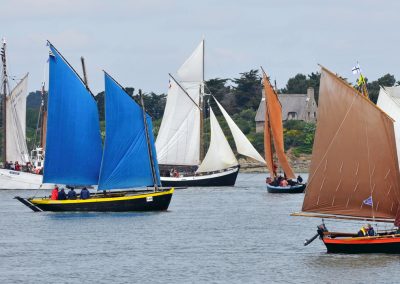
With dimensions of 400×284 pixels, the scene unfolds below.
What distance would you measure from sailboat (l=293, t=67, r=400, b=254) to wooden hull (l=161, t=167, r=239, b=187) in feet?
247

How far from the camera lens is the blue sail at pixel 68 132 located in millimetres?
93000

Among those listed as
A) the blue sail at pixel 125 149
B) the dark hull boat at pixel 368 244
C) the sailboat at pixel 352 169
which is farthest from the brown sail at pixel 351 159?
the blue sail at pixel 125 149

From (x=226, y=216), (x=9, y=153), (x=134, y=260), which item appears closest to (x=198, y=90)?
(x=9, y=153)

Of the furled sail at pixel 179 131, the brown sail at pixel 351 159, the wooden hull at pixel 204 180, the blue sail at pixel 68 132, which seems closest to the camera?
the brown sail at pixel 351 159

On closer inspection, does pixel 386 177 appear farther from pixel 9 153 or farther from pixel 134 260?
pixel 9 153

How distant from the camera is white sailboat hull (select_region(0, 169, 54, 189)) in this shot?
453 feet

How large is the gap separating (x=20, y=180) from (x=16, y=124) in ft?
21.3

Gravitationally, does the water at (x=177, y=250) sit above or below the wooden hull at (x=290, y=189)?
below

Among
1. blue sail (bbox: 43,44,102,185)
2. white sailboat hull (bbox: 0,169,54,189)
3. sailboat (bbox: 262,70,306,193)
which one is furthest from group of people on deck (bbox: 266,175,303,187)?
blue sail (bbox: 43,44,102,185)

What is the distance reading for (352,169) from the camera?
63.7 meters

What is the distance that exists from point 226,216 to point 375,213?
33135 mm

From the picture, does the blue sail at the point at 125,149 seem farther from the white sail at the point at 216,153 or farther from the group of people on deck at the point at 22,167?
the group of people on deck at the point at 22,167

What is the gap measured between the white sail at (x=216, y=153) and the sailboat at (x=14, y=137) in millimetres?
17664

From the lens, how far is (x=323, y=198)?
6391 cm
